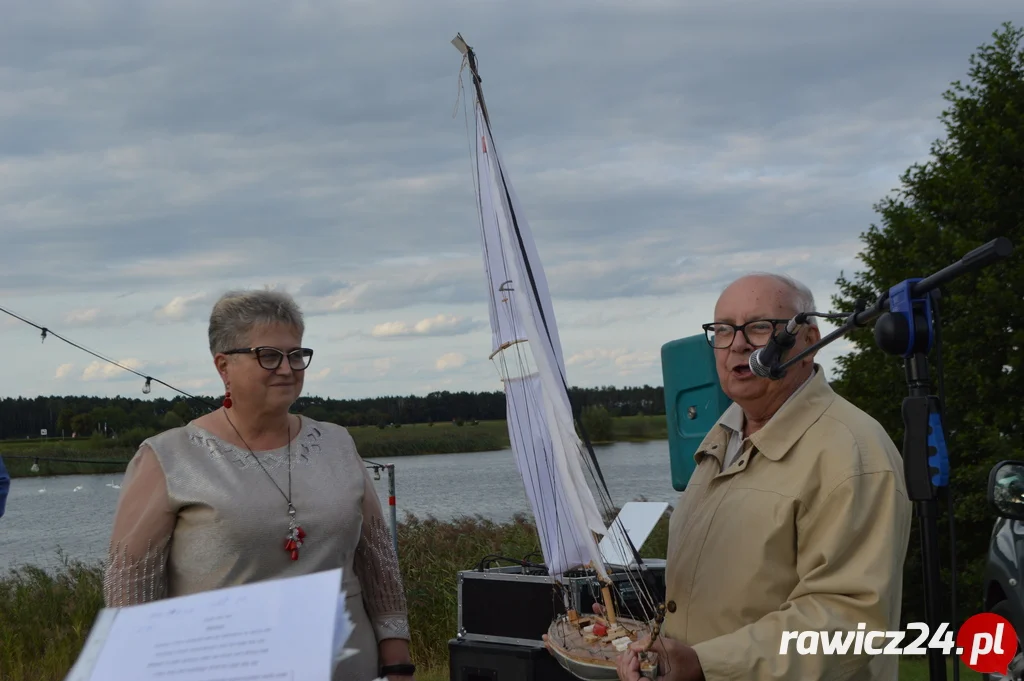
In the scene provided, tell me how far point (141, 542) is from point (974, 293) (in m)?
16.8

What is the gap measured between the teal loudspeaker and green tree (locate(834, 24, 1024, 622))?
37.8 feet

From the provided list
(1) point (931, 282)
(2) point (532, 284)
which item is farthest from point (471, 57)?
(1) point (931, 282)

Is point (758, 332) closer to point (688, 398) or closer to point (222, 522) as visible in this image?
point (222, 522)

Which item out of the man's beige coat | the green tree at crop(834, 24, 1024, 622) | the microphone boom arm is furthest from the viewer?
the green tree at crop(834, 24, 1024, 622)

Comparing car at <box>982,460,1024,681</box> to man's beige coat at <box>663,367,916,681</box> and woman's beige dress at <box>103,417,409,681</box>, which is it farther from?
woman's beige dress at <box>103,417,409,681</box>

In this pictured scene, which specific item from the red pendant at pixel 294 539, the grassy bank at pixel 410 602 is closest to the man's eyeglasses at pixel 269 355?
the red pendant at pixel 294 539

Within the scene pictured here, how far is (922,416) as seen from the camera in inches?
71.8

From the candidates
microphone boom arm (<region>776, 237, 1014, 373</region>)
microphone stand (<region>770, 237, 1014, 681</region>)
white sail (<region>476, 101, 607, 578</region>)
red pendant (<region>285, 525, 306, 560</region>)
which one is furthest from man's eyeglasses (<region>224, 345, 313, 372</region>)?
microphone stand (<region>770, 237, 1014, 681</region>)

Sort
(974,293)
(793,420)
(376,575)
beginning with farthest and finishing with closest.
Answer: (974,293), (376,575), (793,420)

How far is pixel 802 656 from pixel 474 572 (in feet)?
9.79

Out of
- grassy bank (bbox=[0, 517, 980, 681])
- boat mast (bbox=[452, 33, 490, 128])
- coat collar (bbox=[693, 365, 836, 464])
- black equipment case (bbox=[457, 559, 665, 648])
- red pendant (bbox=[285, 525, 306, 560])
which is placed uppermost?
boat mast (bbox=[452, 33, 490, 128])

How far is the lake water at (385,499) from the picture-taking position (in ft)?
34.1

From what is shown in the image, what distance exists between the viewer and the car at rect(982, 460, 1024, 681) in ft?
10.3

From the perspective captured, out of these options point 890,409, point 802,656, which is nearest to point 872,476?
point 802,656
